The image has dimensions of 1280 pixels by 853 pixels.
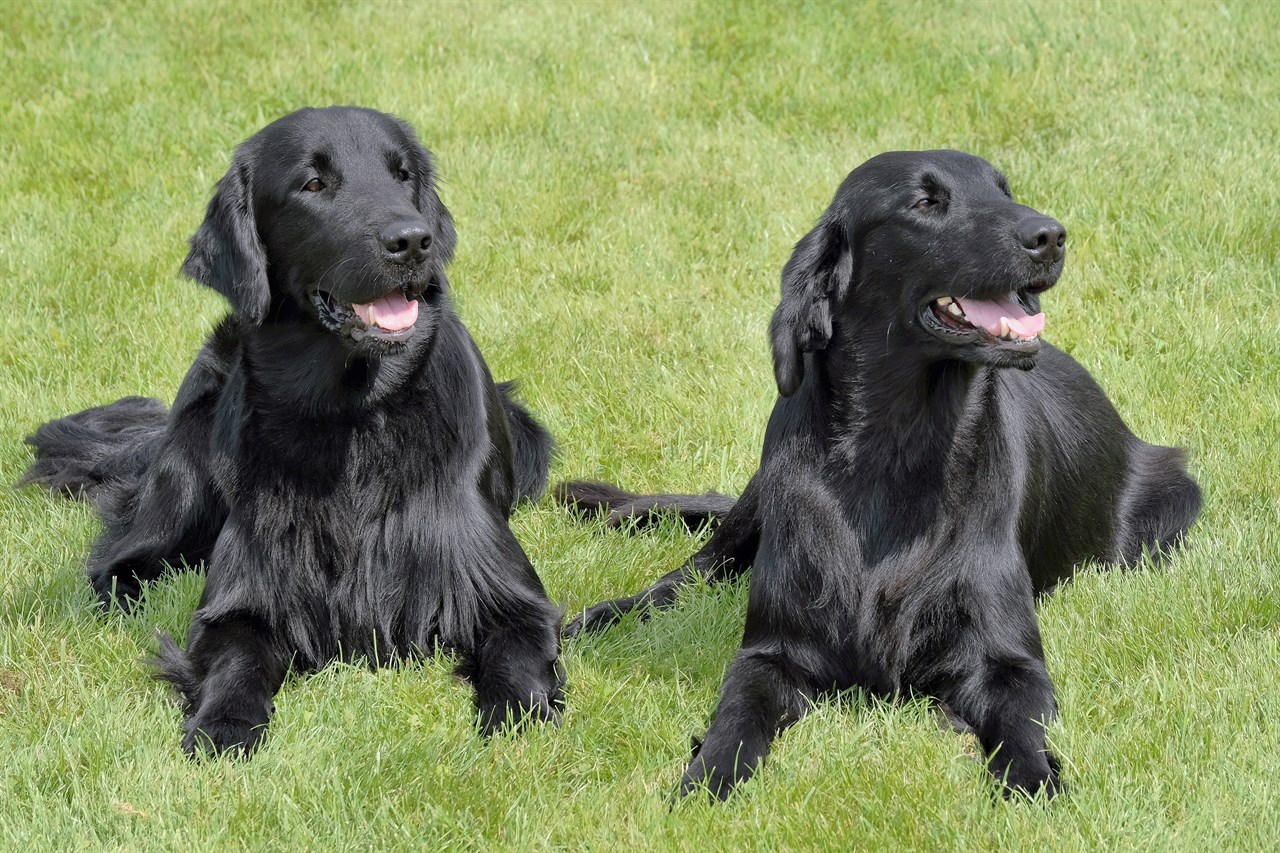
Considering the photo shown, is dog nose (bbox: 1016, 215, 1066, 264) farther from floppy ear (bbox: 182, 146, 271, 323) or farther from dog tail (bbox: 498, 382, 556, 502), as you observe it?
dog tail (bbox: 498, 382, 556, 502)

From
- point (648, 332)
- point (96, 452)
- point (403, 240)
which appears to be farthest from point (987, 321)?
point (96, 452)

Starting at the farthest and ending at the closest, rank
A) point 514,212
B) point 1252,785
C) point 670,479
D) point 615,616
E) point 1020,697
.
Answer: point 514,212
point 670,479
point 615,616
point 1020,697
point 1252,785

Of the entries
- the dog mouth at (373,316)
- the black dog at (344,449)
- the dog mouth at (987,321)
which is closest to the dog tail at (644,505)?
the black dog at (344,449)

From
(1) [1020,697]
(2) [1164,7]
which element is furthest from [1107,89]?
(1) [1020,697]

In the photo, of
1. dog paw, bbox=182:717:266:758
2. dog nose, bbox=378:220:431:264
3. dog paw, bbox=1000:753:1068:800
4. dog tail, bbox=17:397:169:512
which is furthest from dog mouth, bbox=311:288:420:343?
dog paw, bbox=1000:753:1068:800

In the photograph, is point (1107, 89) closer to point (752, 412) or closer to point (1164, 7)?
point (1164, 7)

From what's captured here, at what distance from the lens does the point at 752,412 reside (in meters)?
5.56

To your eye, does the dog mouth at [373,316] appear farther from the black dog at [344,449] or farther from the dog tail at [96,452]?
the dog tail at [96,452]

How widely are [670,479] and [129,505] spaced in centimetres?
194

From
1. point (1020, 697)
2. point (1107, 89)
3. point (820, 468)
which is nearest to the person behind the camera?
point (1020, 697)

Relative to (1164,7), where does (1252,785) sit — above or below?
below

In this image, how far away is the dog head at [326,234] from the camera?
3.78 meters

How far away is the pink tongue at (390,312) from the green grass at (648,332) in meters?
0.97

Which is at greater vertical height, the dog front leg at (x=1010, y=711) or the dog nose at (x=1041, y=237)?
the dog nose at (x=1041, y=237)
